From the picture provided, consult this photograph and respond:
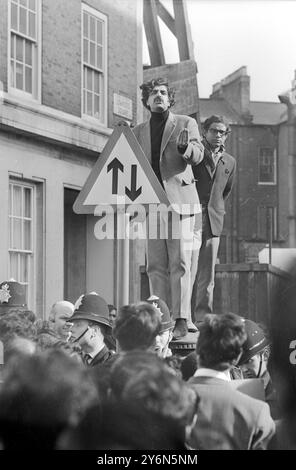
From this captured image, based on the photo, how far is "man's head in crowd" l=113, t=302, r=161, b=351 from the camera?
492 centimetres

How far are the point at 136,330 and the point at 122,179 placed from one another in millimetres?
1855

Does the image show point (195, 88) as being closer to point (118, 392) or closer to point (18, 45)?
point (18, 45)

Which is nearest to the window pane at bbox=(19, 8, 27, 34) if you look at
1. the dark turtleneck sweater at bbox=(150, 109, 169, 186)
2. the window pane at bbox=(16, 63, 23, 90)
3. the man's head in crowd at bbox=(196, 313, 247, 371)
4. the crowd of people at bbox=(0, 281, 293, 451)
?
the window pane at bbox=(16, 63, 23, 90)

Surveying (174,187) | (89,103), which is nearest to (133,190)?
(174,187)

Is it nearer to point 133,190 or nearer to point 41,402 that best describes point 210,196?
point 133,190

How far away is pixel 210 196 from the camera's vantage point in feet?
25.1

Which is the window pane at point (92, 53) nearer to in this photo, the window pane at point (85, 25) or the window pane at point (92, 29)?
the window pane at point (92, 29)

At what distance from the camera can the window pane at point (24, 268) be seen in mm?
15383

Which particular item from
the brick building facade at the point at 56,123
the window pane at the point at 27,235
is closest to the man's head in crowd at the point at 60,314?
the brick building facade at the point at 56,123

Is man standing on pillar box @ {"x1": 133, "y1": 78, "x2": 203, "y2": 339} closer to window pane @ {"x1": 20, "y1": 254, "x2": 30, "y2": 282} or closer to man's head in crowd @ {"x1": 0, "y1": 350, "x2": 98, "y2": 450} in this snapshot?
man's head in crowd @ {"x1": 0, "y1": 350, "x2": 98, "y2": 450}

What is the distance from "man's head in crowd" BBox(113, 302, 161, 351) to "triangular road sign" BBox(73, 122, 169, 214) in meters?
1.60

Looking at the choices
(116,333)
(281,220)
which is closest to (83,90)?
(116,333)

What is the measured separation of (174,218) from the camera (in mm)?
7391

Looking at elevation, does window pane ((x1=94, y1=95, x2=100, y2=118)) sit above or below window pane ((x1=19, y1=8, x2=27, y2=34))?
below
